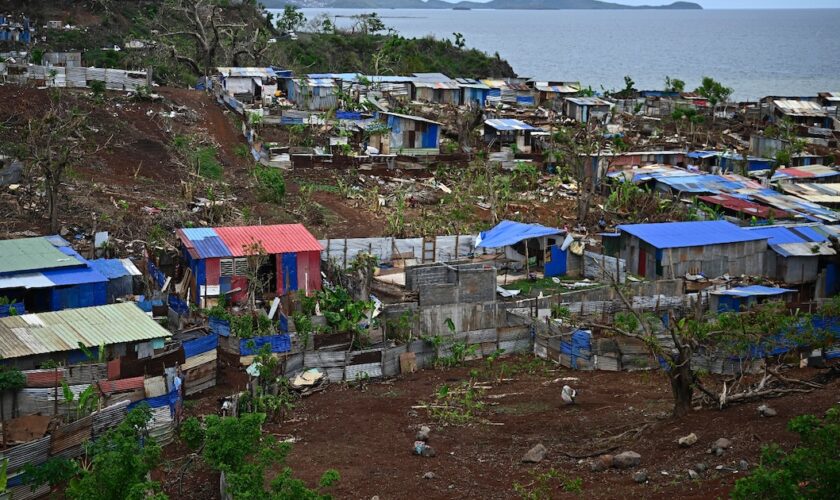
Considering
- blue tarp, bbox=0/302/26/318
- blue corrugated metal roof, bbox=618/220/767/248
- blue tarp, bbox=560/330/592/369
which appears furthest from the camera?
blue corrugated metal roof, bbox=618/220/767/248

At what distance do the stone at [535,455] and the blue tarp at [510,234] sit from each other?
10.9m

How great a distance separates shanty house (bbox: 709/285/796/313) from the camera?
72.0 ft

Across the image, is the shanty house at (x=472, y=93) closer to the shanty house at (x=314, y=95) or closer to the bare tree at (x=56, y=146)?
the shanty house at (x=314, y=95)

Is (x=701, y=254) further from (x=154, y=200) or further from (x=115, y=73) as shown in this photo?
(x=115, y=73)

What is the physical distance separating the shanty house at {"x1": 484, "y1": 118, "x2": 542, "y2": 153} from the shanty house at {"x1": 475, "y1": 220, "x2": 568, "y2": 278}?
14.1 metres

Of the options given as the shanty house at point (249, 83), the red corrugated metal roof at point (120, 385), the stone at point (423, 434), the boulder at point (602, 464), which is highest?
the shanty house at point (249, 83)

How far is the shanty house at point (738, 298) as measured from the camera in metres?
22.0

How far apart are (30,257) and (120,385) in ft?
17.9

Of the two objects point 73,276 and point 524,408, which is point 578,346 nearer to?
point 524,408

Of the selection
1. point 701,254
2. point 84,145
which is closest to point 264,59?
point 84,145

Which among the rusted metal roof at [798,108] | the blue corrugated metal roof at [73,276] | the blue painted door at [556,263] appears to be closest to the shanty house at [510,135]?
the blue painted door at [556,263]

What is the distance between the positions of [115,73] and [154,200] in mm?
13620

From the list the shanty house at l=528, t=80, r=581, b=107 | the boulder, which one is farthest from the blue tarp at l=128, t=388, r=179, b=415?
the shanty house at l=528, t=80, r=581, b=107

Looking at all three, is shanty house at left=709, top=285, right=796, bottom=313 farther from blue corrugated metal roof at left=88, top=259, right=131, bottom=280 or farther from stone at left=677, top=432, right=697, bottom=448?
blue corrugated metal roof at left=88, top=259, right=131, bottom=280
